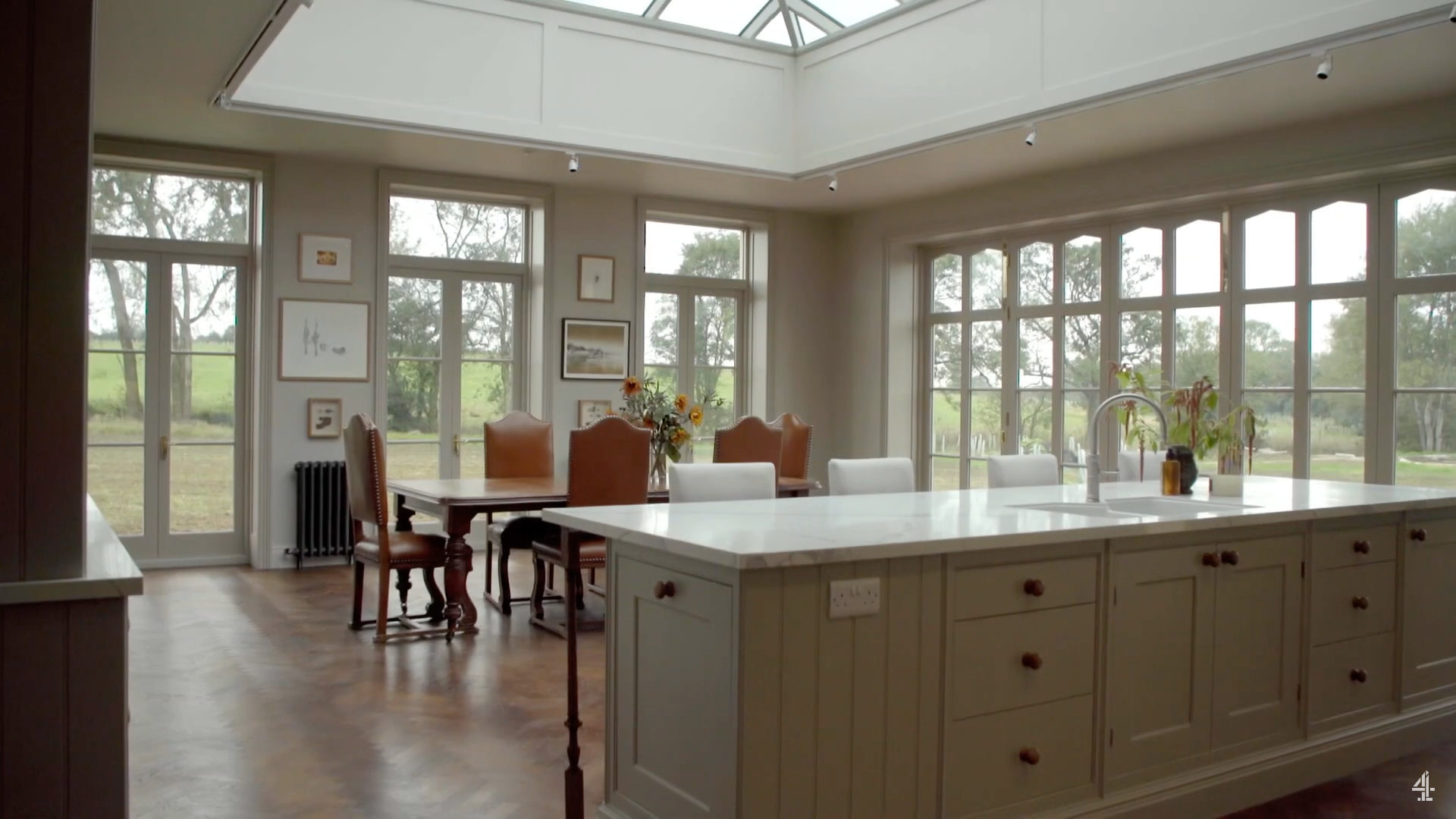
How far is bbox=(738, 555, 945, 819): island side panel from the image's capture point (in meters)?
2.41

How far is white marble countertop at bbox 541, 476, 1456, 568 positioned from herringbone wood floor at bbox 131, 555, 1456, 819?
89 cm

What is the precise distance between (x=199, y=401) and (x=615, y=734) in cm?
585

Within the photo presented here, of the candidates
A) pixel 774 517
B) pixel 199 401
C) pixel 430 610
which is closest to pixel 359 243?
pixel 199 401

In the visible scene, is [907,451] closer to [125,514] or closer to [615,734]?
[125,514]

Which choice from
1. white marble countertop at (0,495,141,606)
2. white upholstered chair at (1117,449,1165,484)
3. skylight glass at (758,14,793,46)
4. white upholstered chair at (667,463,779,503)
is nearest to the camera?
white marble countertop at (0,495,141,606)

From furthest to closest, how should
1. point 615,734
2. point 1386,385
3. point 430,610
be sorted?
point 1386,385, point 430,610, point 615,734

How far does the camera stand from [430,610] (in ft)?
18.8

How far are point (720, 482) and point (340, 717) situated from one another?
166cm

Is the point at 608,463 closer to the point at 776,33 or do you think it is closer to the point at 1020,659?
the point at 1020,659

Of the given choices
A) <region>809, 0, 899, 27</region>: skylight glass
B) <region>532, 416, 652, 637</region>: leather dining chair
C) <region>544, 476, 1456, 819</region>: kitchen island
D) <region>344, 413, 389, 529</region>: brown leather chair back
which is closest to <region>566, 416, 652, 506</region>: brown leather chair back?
<region>532, 416, 652, 637</region>: leather dining chair

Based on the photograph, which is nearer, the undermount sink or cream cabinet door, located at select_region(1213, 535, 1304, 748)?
cream cabinet door, located at select_region(1213, 535, 1304, 748)

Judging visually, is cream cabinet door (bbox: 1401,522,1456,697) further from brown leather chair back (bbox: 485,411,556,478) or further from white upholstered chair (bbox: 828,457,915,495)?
brown leather chair back (bbox: 485,411,556,478)

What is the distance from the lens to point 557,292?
27.7 feet

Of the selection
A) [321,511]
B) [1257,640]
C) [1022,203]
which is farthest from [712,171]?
[1257,640]
